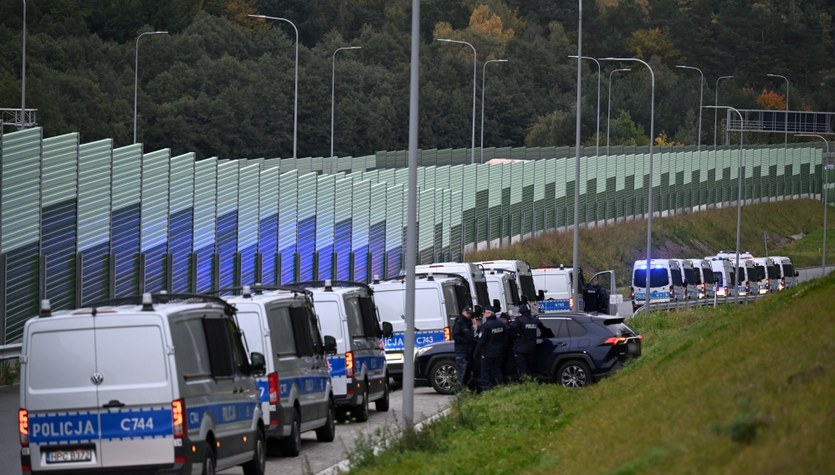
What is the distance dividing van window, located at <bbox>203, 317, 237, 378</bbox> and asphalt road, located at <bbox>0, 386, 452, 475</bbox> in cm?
118

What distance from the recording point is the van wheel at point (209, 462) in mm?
15672

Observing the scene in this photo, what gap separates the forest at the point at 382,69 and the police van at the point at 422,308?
2772 centimetres

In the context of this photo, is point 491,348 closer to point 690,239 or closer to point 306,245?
point 306,245

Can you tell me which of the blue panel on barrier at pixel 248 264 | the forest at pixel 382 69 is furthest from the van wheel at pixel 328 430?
the forest at pixel 382 69

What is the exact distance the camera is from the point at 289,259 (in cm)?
4694

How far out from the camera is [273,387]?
19.5 metres

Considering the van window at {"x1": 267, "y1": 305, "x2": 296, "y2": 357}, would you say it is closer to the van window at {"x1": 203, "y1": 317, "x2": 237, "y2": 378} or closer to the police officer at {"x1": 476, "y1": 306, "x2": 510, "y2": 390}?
the van window at {"x1": 203, "y1": 317, "x2": 237, "y2": 378}

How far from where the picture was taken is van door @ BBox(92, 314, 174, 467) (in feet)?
49.5

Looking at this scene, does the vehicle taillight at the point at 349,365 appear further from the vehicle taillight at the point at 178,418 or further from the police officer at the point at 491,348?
the vehicle taillight at the point at 178,418

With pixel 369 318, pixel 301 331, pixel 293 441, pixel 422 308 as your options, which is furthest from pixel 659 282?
pixel 293 441

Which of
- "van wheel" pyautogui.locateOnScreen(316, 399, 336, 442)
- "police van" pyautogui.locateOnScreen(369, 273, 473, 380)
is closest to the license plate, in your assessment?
"van wheel" pyautogui.locateOnScreen(316, 399, 336, 442)

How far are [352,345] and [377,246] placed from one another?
99.6 feet

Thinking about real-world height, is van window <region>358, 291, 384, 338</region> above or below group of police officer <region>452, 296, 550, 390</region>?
above

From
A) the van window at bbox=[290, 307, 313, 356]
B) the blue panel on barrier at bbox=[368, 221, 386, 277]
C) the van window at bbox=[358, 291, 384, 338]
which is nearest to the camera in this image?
the van window at bbox=[290, 307, 313, 356]
